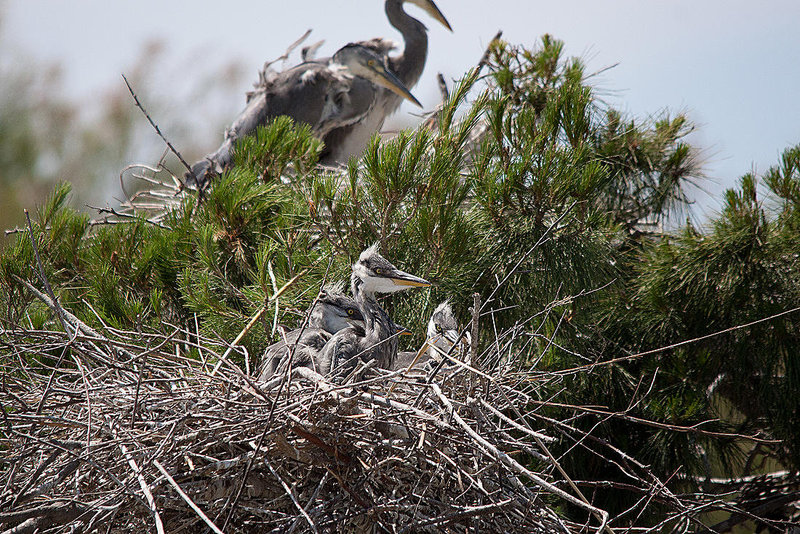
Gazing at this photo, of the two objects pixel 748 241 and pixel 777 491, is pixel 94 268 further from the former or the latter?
pixel 777 491

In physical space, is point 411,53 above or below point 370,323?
above

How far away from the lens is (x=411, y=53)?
6270 millimetres

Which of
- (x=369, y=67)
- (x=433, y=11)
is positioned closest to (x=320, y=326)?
(x=369, y=67)

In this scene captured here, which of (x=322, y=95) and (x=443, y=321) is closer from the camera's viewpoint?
(x=443, y=321)

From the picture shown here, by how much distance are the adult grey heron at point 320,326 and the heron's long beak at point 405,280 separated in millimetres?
173

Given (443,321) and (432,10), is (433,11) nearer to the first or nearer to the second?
(432,10)

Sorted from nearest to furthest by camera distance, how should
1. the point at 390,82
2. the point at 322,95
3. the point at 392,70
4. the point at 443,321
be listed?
1. the point at 443,321
2. the point at 390,82
3. the point at 322,95
4. the point at 392,70

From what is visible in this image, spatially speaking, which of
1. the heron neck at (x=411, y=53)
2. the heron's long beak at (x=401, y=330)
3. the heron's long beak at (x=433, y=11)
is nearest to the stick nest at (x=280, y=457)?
the heron's long beak at (x=401, y=330)

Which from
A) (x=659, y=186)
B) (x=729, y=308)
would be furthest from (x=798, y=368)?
(x=659, y=186)

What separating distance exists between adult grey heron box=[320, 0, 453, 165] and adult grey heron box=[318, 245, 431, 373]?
3.02m

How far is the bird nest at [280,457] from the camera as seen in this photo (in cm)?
191

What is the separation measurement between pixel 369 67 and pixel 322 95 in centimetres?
41

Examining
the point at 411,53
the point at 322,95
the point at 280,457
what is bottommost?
the point at 280,457

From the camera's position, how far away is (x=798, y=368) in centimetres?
327
